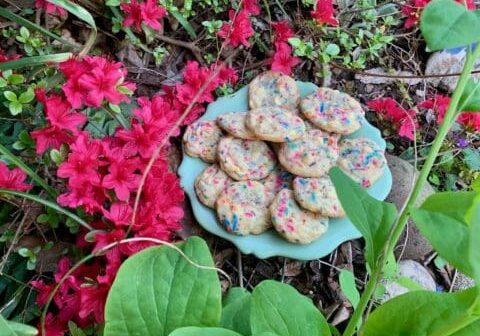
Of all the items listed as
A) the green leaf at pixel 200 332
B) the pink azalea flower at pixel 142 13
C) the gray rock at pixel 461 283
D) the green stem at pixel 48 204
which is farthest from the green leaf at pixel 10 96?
the gray rock at pixel 461 283

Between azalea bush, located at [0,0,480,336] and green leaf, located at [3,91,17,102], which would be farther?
green leaf, located at [3,91,17,102]

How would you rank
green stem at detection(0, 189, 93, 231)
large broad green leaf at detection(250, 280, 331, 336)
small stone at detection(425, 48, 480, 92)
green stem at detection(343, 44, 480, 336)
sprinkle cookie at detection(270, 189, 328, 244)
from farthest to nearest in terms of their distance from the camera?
small stone at detection(425, 48, 480, 92) → sprinkle cookie at detection(270, 189, 328, 244) → green stem at detection(0, 189, 93, 231) → large broad green leaf at detection(250, 280, 331, 336) → green stem at detection(343, 44, 480, 336)

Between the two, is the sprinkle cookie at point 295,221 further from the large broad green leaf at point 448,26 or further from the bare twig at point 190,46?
the large broad green leaf at point 448,26

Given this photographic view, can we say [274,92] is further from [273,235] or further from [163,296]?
[163,296]

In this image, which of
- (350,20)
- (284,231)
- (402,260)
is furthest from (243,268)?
(350,20)

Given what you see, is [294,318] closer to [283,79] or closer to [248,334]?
[248,334]

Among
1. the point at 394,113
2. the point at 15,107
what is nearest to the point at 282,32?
the point at 394,113

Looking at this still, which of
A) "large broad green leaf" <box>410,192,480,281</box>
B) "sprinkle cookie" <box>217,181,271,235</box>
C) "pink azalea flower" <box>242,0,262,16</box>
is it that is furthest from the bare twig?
"large broad green leaf" <box>410,192,480,281</box>

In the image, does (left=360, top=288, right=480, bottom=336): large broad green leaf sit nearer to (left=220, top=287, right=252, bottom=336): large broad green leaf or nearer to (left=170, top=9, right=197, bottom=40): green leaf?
(left=220, top=287, right=252, bottom=336): large broad green leaf
